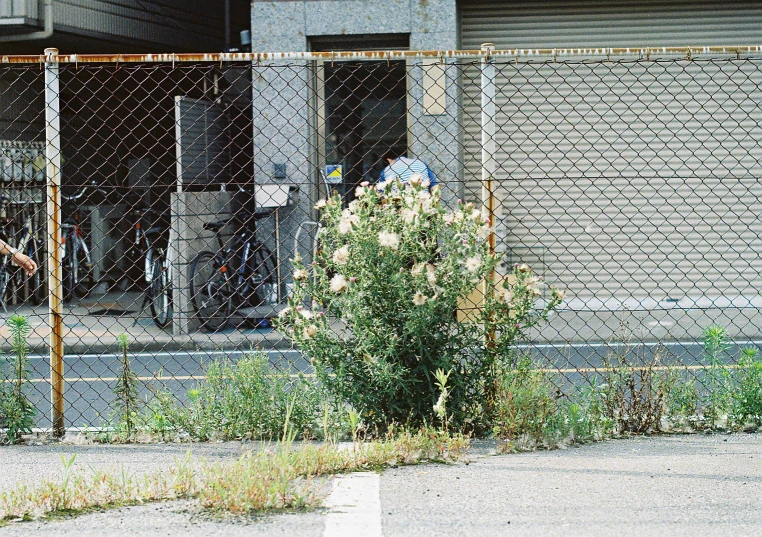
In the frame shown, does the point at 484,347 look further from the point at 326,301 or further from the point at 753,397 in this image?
the point at 753,397

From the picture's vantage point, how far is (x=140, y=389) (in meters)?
8.73

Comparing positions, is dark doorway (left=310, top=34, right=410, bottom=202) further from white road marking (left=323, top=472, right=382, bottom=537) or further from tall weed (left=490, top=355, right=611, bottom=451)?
white road marking (left=323, top=472, right=382, bottom=537)

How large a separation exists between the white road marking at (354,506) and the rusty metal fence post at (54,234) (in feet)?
6.64

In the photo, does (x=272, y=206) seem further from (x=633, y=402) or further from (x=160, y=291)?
(x=633, y=402)

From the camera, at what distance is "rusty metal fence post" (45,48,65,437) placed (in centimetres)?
616

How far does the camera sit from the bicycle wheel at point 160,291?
12.4 m

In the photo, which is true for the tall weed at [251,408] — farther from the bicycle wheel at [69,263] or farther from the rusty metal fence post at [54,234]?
the bicycle wheel at [69,263]

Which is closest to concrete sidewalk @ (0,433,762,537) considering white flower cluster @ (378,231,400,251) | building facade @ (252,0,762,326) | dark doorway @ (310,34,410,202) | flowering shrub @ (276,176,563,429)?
flowering shrub @ (276,176,563,429)

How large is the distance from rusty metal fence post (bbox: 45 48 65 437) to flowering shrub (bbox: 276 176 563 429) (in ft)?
4.57

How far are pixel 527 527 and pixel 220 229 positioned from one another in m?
9.57

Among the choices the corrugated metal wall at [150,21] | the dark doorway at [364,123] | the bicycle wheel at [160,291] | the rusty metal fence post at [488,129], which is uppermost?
the corrugated metal wall at [150,21]

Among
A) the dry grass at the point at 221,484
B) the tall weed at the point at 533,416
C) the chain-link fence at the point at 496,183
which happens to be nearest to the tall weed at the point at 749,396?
the tall weed at the point at 533,416

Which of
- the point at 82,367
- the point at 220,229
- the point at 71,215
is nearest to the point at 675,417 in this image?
the point at 82,367

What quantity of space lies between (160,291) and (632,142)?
21.4 ft
